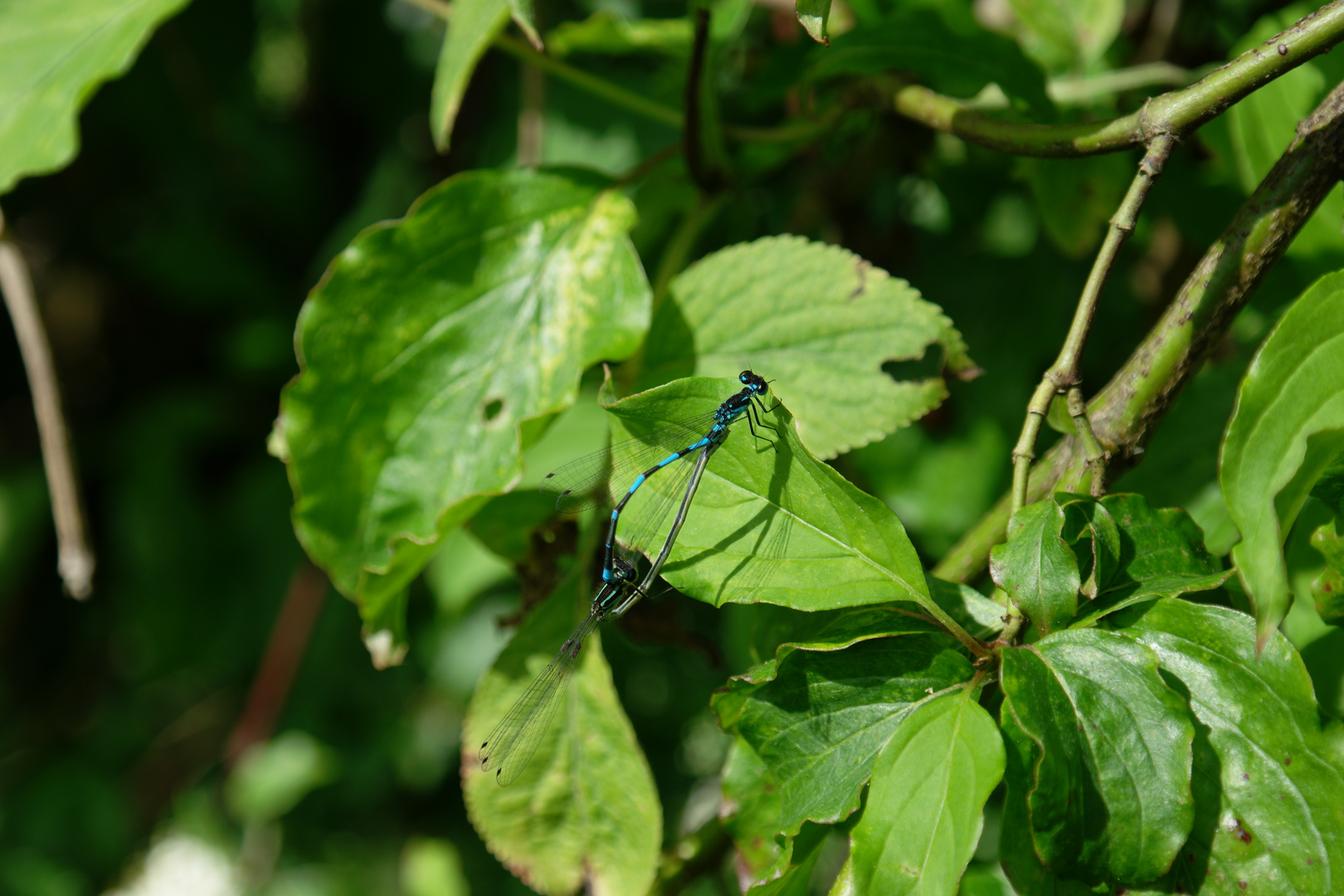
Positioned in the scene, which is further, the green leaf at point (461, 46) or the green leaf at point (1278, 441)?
the green leaf at point (461, 46)

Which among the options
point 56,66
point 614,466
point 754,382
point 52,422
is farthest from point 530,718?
point 56,66

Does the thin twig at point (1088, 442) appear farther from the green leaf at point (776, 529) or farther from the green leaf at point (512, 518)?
the green leaf at point (512, 518)

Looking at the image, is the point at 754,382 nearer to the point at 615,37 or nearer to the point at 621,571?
the point at 621,571

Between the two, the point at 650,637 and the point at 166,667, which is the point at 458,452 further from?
the point at 166,667

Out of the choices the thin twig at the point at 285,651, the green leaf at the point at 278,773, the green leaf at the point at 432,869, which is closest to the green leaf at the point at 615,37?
the thin twig at the point at 285,651

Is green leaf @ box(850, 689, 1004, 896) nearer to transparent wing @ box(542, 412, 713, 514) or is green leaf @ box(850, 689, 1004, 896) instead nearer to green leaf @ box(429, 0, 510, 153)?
transparent wing @ box(542, 412, 713, 514)

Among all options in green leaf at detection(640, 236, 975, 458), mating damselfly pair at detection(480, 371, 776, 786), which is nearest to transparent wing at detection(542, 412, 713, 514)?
mating damselfly pair at detection(480, 371, 776, 786)
